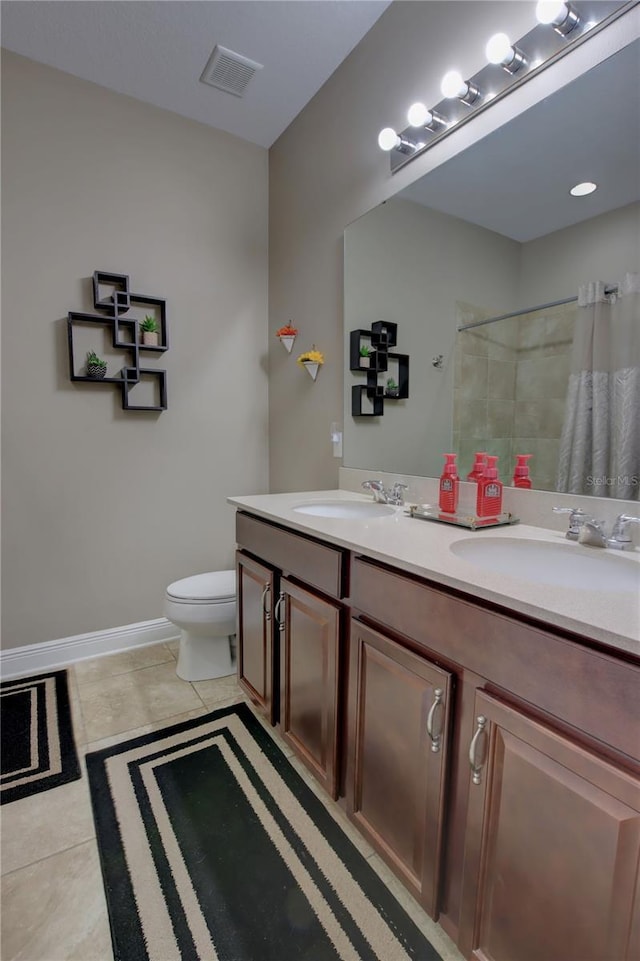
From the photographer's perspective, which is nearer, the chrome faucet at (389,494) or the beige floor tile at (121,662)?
the chrome faucet at (389,494)

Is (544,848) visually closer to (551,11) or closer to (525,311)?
(525,311)

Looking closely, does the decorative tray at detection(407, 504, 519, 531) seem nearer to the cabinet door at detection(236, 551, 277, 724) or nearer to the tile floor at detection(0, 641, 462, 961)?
the cabinet door at detection(236, 551, 277, 724)

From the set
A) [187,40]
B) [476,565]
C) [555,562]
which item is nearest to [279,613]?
[476,565]

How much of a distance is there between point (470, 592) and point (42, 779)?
1.57 metres

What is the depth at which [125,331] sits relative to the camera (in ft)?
7.36

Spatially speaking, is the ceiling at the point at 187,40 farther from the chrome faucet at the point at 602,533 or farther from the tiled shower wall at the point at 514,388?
the chrome faucet at the point at 602,533

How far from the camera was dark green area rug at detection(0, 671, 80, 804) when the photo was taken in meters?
1.49

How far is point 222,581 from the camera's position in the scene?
7.06 ft

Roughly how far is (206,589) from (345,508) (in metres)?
0.77

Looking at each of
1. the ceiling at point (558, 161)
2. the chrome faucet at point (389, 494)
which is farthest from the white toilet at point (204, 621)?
the ceiling at point (558, 161)

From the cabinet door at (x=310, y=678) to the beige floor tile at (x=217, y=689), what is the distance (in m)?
0.49

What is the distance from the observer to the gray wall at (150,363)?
204cm

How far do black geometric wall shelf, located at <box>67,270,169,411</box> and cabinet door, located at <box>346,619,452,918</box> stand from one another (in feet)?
5.65

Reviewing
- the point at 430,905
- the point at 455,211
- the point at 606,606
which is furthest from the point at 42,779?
the point at 455,211
